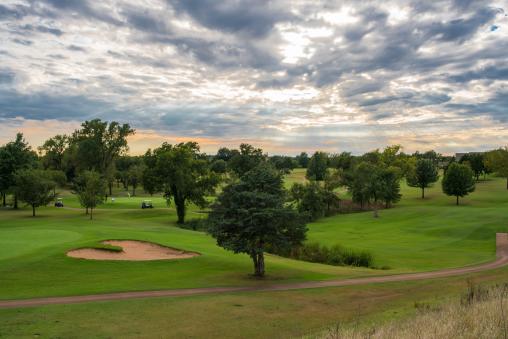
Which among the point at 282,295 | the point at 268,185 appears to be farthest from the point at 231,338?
the point at 268,185

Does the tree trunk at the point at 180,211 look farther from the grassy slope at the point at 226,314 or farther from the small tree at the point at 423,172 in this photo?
the small tree at the point at 423,172

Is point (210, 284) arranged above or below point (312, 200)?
below

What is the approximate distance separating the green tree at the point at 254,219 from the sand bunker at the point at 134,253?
23.9 ft

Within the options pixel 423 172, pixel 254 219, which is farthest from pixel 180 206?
pixel 423 172

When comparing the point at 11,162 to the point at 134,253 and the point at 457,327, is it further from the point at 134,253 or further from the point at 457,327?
the point at 457,327

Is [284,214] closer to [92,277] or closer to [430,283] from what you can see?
[430,283]

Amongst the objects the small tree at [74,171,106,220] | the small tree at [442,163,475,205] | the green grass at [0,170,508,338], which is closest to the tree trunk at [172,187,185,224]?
the small tree at [74,171,106,220]

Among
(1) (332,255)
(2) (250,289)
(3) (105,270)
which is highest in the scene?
(3) (105,270)

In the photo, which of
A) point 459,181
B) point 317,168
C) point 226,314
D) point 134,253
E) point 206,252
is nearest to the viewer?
point 226,314

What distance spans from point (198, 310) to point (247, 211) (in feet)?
25.4

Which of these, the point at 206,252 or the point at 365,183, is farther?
the point at 365,183

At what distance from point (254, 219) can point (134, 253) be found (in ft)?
43.4

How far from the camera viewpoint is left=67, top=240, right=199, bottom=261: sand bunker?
32.2 m

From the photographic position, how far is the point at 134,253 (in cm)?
3456
